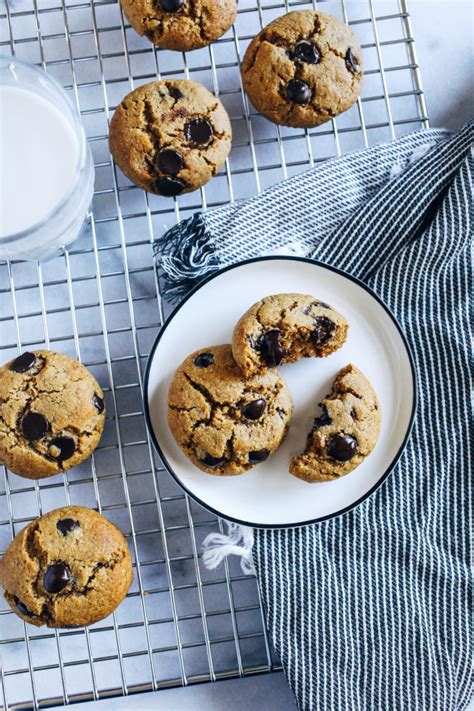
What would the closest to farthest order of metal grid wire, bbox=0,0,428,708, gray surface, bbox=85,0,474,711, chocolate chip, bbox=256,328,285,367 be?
chocolate chip, bbox=256,328,285,367 < metal grid wire, bbox=0,0,428,708 < gray surface, bbox=85,0,474,711

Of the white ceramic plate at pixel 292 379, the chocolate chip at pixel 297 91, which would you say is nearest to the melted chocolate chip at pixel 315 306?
the white ceramic plate at pixel 292 379

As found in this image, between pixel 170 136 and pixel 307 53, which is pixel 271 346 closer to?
pixel 170 136

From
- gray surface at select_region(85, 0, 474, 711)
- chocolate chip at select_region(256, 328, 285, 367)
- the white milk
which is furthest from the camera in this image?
gray surface at select_region(85, 0, 474, 711)

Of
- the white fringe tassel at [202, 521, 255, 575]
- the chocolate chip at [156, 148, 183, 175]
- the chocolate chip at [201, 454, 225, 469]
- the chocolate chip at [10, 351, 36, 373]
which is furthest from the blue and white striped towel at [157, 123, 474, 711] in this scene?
the chocolate chip at [10, 351, 36, 373]

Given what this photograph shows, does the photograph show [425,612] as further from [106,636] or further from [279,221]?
[279,221]

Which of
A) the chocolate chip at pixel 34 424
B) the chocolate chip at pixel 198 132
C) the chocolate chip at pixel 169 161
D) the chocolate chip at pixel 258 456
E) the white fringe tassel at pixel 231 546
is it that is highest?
the chocolate chip at pixel 198 132

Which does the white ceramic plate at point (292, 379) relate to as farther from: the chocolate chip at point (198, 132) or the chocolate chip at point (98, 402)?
the chocolate chip at point (198, 132)

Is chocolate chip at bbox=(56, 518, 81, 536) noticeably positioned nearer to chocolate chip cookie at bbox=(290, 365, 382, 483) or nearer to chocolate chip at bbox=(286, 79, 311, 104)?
chocolate chip cookie at bbox=(290, 365, 382, 483)
